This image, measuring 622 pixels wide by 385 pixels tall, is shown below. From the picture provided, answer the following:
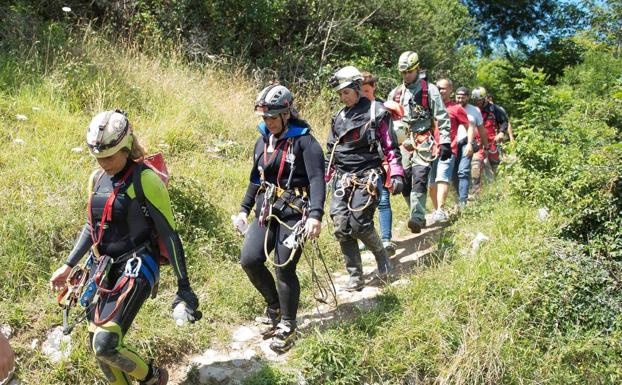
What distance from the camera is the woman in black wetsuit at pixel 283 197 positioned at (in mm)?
4281

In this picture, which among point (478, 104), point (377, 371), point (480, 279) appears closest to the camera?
point (377, 371)

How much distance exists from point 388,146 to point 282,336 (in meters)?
2.00

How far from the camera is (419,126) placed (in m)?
6.80

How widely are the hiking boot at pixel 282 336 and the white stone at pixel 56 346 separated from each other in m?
1.50

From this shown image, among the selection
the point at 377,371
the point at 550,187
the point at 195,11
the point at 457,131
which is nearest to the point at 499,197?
the point at 457,131

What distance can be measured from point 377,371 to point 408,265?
197cm

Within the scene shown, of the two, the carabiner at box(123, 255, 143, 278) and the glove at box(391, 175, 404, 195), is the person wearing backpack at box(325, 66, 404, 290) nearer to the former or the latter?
the glove at box(391, 175, 404, 195)

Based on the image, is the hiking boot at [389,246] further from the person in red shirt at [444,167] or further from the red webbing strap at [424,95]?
the red webbing strap at [424,95]

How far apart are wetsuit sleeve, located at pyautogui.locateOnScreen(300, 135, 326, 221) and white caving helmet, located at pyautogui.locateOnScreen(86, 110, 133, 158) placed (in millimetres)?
1338

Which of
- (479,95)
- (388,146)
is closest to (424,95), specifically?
(388,146)

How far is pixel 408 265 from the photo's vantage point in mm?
6227

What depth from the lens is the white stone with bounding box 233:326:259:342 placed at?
4793mm

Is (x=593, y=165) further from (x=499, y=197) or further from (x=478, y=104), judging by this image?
(x=478, y=104)

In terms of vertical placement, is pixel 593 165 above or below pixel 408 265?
above
